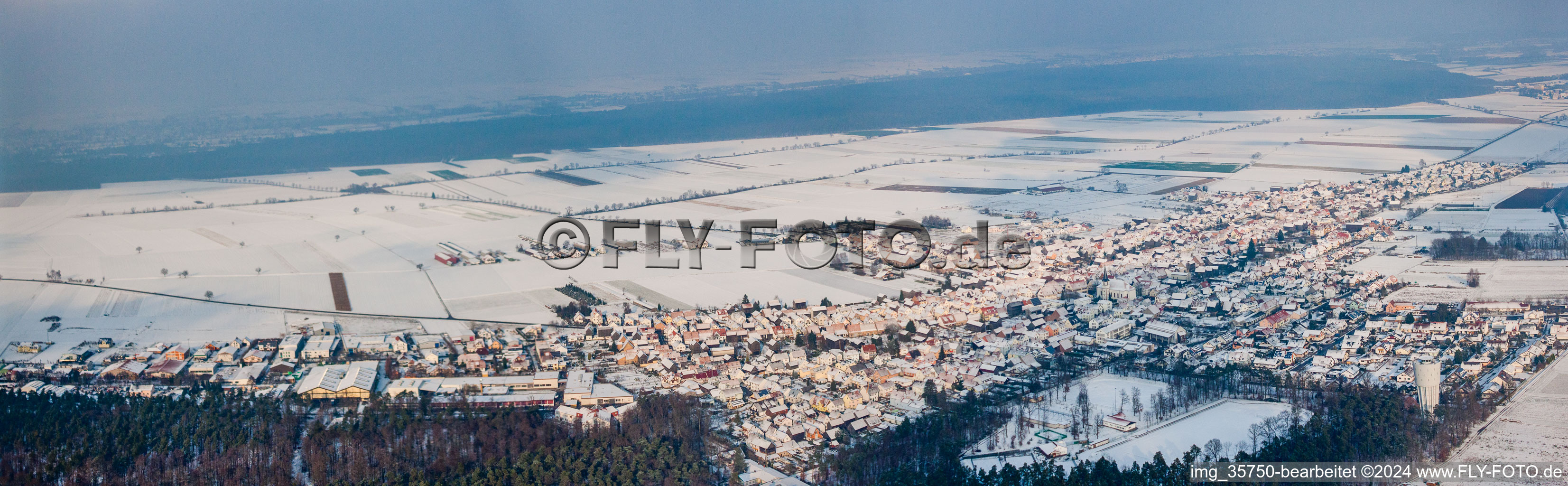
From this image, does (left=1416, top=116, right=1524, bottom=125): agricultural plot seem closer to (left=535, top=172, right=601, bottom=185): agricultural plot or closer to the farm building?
(left=535, top=172, right=601, bottom=185): agricultural plot

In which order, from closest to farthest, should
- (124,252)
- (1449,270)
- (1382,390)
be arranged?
(1382,390) < (1449,270) < (124,252)

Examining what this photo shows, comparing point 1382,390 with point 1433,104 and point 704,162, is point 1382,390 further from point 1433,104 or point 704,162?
point 1433,104

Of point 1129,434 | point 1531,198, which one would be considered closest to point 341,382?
point 1129,434

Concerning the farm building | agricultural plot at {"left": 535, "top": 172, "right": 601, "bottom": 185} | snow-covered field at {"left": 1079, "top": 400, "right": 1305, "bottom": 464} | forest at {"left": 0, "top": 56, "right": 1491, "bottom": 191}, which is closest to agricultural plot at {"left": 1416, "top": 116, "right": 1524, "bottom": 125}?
forest at {"left": 0, "top": 56, "right": 1491, "bottom": 191}

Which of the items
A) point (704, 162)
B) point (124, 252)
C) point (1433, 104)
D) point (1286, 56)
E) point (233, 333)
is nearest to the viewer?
point (233, 333)

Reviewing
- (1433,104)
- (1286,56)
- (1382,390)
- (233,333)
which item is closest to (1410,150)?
(1433,104)

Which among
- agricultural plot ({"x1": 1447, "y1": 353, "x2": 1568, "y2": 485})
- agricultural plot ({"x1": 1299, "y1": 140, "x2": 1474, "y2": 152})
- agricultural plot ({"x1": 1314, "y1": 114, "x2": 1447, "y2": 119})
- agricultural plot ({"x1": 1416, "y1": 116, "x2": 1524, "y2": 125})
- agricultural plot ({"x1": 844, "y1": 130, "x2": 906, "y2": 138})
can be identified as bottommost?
agricultural plot ({"x1": 1447, "y1": 353, "x2": 1568, "y2": 485})

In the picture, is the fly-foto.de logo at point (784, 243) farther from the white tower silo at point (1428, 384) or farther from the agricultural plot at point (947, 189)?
the white tower silo at point (1428, 384)

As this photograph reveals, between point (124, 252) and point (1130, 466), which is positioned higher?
point (124, 252)

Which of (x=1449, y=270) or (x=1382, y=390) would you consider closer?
(x=1382, y=390)
